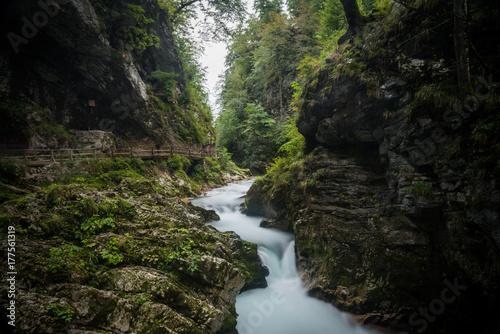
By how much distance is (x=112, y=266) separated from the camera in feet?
12.3

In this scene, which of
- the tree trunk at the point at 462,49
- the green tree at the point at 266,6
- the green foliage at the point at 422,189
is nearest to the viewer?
the tree trunk at the point at 462,49

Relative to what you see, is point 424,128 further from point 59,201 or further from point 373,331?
point 59,201

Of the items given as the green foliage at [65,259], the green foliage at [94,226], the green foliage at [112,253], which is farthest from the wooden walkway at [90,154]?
the green foliage at [112,253]

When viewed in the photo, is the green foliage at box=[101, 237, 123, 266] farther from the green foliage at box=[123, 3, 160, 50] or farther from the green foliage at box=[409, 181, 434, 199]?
the green foliage at box=[123, 3, 160, 50]

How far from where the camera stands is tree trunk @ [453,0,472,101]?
4.61 m

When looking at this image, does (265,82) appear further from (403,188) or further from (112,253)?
(112,253)

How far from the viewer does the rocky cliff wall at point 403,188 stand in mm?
4363

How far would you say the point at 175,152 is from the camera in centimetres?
1619

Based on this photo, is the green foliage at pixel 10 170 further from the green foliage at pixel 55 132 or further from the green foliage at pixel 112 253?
the green foliage at pixel 112 253

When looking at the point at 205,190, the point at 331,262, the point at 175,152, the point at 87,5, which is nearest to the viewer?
the point at 331,262

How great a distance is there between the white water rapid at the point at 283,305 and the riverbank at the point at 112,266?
1217mm

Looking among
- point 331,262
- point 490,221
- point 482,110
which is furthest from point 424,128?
Result: point 331,262

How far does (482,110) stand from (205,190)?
1566 cm

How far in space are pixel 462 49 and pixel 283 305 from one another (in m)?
7.78
